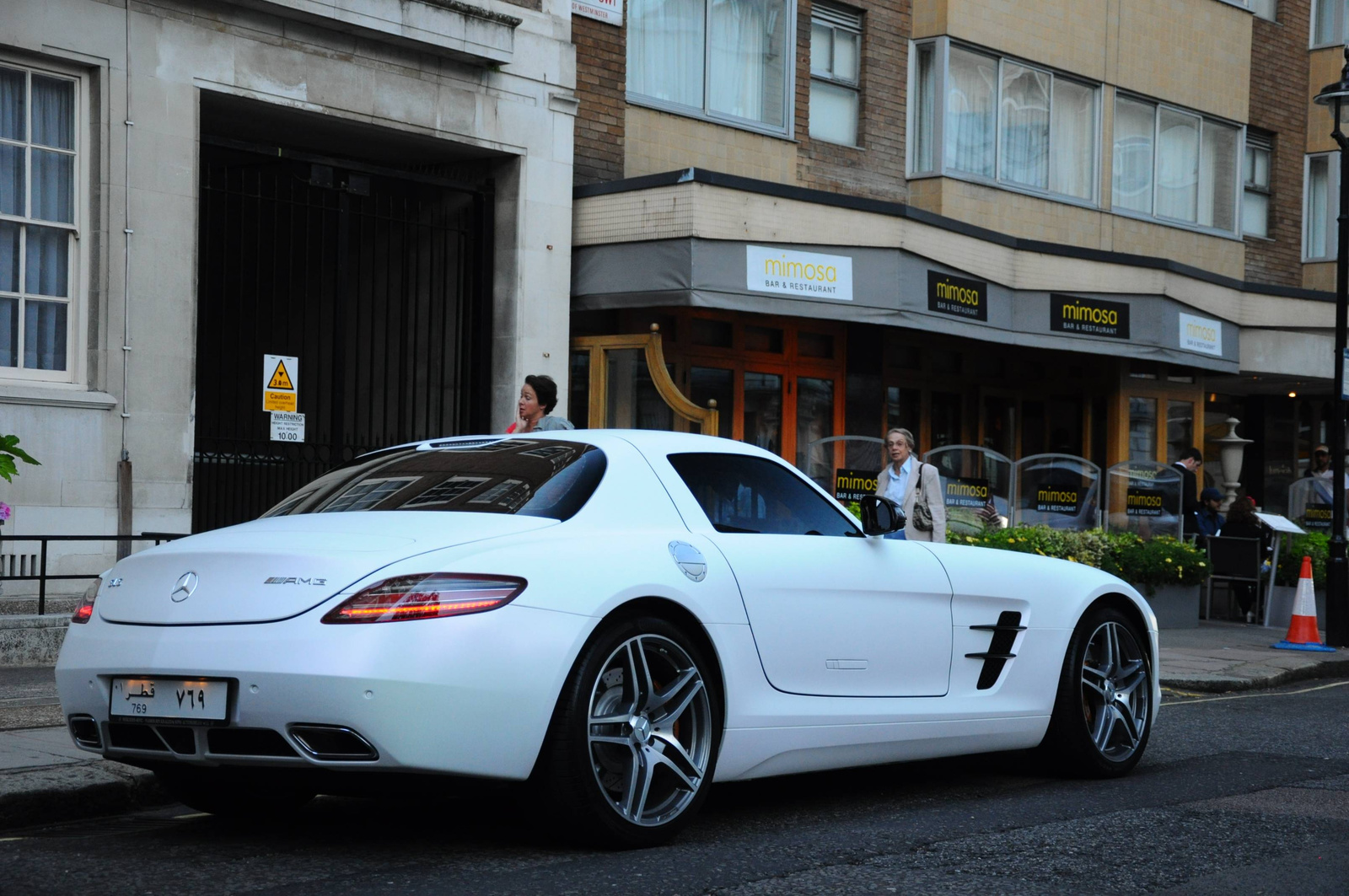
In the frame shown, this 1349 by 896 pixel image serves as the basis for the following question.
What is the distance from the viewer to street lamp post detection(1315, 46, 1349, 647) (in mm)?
15391

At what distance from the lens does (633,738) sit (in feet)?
17.3

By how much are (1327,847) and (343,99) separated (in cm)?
1006

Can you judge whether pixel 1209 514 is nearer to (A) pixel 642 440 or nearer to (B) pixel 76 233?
(B) pixel 76 233

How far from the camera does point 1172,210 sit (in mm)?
22656

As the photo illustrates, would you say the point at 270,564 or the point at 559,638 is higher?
the point at 270,564

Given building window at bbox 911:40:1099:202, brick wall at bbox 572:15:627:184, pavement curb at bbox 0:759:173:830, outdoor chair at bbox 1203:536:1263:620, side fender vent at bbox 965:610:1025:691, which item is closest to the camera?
pavement curb at bbox 0:759:173:830

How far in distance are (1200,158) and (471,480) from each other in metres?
19.4

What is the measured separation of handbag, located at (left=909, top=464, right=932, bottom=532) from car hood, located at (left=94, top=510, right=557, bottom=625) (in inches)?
244

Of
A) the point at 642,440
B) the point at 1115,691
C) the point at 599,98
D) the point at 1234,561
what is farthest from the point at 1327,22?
the point at 642,440

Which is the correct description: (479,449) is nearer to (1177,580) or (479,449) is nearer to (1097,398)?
(1177,580)

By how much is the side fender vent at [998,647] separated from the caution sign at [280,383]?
7.69 meters

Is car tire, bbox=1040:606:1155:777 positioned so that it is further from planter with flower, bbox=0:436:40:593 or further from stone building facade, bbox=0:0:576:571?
stone building facade, bbox=0:0:576:571

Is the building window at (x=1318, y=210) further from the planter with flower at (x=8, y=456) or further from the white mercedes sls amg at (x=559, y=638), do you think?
the planter with flower at (x=8, y=456)

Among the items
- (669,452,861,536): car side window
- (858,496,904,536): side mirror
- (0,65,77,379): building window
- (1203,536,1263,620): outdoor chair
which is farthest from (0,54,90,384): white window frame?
(1203,536,1263,620): outdoor chair
